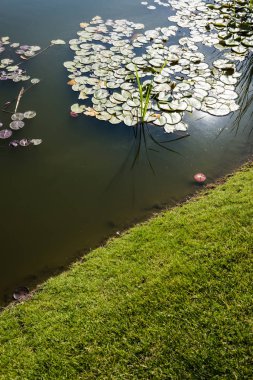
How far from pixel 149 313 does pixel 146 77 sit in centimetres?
385

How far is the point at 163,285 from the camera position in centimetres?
246

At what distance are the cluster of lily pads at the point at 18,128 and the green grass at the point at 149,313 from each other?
6.39 feet

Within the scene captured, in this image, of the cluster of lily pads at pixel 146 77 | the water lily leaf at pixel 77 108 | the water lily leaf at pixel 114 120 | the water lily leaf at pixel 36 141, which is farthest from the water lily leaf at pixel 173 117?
the water lily leaf at pixel 36 141

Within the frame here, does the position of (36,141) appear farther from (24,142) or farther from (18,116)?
(18,116)

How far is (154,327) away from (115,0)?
7.32 metres

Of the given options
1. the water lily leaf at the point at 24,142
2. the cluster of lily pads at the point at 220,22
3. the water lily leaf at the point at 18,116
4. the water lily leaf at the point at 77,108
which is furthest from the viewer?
the cluster of lily pads at the point at 220,22

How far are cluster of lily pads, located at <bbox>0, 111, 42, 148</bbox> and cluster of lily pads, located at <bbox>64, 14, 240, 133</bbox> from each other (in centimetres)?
66

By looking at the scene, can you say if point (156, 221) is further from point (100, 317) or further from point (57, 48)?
point (57, 48)

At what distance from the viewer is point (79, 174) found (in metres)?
3.85

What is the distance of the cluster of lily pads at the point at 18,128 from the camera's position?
4125 millimetres

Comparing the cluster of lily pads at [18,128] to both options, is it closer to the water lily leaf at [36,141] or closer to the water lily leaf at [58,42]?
the water lily leaf at [36,141]

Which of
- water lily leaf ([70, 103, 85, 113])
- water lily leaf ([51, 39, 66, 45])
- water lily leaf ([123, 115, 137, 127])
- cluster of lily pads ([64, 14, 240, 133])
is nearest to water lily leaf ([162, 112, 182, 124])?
cluster of lily pads ([64, 14, 240, 133])

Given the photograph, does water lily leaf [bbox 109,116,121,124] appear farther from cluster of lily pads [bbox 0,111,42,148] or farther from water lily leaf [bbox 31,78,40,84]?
water lily leaf [bbox 31,78,40,84]

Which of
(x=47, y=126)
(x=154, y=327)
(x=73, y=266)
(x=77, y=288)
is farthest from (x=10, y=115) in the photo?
(x=154, y=327)
